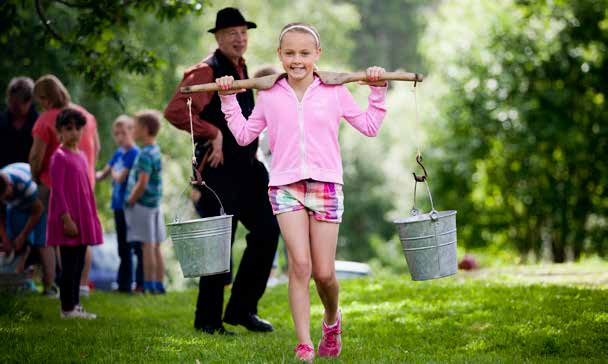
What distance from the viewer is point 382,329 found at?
24.1ft

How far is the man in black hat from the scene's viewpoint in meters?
6.96

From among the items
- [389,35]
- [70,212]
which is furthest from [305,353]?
[389,35]

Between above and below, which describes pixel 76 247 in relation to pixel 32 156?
below

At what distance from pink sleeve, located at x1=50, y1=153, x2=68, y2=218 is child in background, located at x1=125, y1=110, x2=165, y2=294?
2.88 meters

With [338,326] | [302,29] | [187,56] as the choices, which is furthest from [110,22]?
[187,56]

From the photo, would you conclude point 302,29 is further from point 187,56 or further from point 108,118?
point 187,56

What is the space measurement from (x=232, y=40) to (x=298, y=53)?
5.33 ft

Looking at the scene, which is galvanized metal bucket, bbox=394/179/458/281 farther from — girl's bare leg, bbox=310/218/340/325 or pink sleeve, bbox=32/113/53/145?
pink sleeve, bbox=32/113/53/145

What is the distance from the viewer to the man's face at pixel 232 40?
7199 mm

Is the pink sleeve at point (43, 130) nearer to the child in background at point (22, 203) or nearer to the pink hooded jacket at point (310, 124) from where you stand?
the child in background at point (22, 203)

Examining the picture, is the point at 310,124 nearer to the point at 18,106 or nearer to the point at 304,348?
the point at 304,348

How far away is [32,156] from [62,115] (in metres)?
1.57

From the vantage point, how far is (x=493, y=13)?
71.6 feet

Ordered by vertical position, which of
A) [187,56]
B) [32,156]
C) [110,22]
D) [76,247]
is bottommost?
[76,247]
